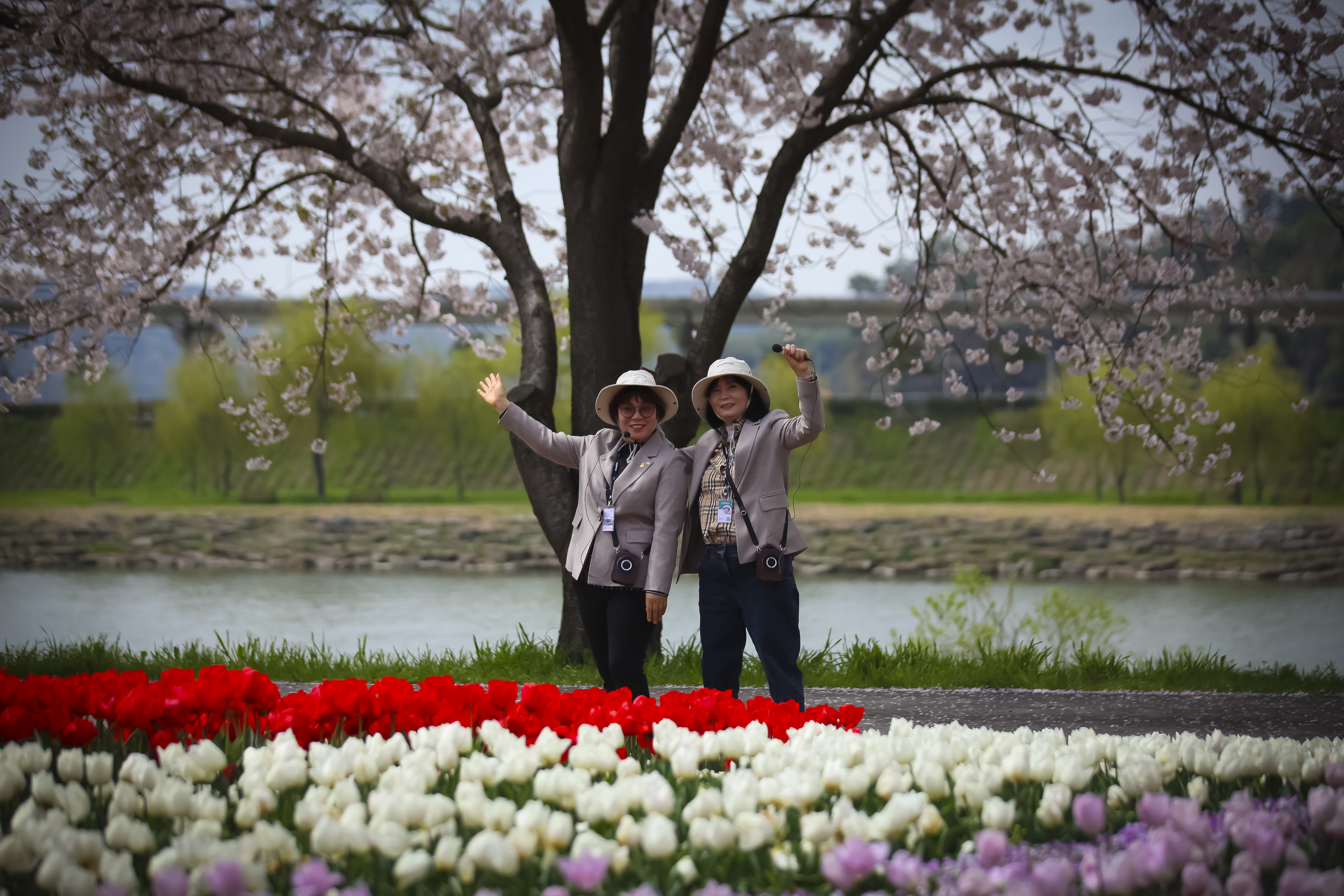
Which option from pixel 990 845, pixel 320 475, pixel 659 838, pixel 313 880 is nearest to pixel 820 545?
pixel 320 475

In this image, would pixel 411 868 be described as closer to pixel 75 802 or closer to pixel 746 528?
pixel 75 802

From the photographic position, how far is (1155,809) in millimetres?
1933

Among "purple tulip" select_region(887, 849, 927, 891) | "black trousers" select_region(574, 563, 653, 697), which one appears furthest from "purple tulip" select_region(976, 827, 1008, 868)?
"black trousers" select_region(574, 563, 653, 697)

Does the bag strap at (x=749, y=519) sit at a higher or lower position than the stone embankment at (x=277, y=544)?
higher

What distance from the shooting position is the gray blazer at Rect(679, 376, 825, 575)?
12.2 feet

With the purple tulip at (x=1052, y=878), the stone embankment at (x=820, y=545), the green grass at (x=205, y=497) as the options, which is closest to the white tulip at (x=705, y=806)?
the purple tulip at (x=1052, y=878)

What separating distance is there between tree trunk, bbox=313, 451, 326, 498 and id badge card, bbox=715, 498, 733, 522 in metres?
32.3

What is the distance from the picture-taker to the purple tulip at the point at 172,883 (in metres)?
1.57

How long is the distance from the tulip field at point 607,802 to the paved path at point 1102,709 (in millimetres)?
2305

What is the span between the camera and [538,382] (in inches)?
249

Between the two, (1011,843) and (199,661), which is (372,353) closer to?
(199,661)

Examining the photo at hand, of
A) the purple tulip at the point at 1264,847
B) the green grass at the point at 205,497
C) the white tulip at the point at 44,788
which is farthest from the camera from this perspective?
the green grass at the point at 205,497

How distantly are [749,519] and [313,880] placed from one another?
2.36 meters

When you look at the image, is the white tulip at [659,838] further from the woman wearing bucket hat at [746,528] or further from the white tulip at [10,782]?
the woman wearing bucket hat at [746,528]
